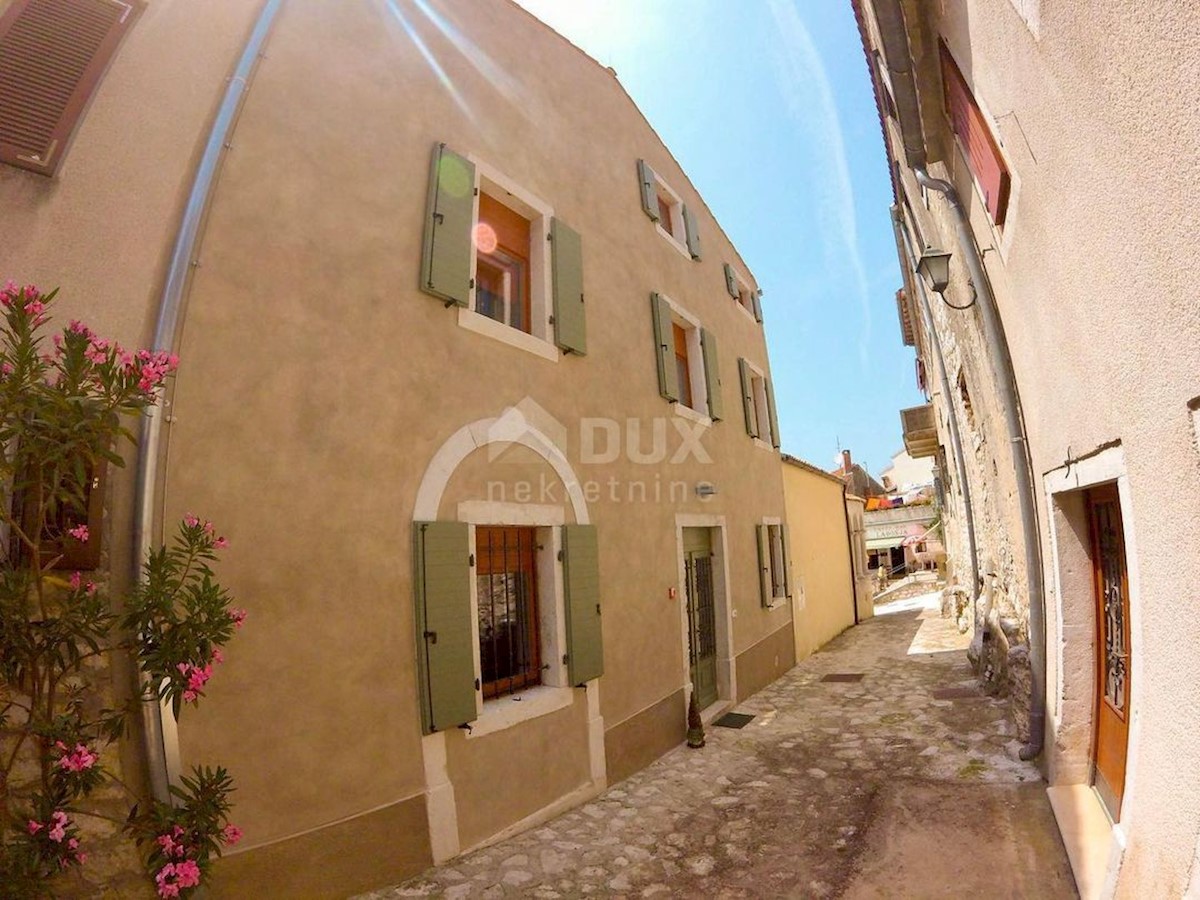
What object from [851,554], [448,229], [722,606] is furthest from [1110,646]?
[851,554]

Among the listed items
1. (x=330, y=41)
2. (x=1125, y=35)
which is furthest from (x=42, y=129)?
(x=1125, y=35)

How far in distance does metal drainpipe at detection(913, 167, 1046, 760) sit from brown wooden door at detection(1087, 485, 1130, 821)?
34.6 inches

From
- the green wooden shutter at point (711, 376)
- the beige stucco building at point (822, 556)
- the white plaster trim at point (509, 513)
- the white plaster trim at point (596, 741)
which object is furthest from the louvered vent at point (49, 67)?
the beige stucco building at point (822, 556)

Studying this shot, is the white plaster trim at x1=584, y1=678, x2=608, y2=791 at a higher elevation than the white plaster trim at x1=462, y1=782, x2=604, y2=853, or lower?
higher

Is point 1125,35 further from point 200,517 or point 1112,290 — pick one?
point 200,517

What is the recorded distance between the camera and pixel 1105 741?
4242mm

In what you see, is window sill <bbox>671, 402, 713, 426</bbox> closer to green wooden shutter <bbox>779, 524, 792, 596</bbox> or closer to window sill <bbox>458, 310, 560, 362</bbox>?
window sill <bbox>458, 310, 560, 362</bbox>

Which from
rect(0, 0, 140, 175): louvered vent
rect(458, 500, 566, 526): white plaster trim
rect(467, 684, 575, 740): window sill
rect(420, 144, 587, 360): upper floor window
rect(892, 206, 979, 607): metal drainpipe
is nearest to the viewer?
rect(0, 0, 140, 175): louvered vent

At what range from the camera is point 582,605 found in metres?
5.90

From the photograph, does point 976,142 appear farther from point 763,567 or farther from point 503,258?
point 763,567

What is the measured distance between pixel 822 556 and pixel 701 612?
22.4 feet

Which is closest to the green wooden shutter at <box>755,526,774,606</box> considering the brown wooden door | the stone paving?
the stone paving

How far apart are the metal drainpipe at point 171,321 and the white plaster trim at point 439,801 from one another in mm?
1607

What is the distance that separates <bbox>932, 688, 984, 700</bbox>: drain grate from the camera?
7.77 m
